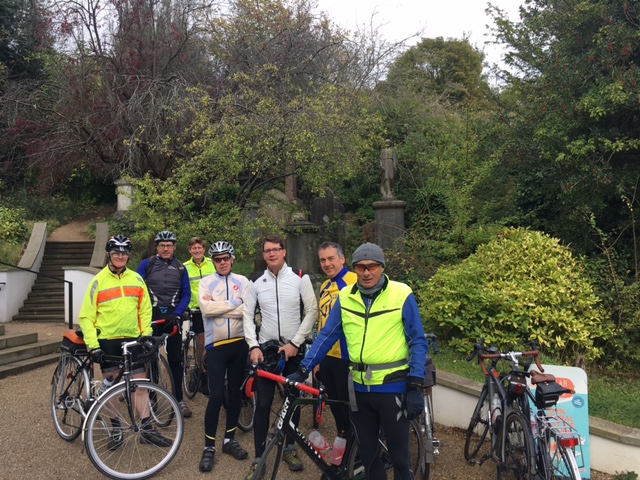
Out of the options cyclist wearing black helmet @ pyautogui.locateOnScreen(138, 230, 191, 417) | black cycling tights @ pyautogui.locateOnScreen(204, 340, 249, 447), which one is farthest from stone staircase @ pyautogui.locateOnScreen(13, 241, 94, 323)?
black cycling tights @ pyautogui.locateOnScreen(204, 340, 249, 447)

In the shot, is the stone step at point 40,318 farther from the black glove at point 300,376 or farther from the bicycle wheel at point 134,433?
the black glove at point 300,376

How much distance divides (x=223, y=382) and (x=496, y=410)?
2.15 m

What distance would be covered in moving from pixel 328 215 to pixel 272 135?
3.78 meters

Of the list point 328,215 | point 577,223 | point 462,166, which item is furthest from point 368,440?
point 328,215

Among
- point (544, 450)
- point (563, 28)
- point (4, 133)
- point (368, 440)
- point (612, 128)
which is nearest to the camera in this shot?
point (368, 440)

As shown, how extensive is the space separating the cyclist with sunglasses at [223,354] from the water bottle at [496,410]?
1987mm

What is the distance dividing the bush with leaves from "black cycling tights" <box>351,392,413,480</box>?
298 centimetres

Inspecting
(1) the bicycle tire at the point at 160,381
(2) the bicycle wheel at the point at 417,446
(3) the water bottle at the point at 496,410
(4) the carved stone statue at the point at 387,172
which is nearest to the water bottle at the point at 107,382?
(1) the bicycle tire at the point at 160,381

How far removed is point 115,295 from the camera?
4367 mm

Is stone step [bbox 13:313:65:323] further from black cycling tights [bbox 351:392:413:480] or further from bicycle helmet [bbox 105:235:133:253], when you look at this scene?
black cycling tights [bbox 351:392:413:480]

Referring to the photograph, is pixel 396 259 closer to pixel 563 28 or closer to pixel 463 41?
pixel 563 28

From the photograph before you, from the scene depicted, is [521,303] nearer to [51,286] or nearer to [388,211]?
[388,211]

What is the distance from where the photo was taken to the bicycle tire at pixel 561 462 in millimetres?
3119

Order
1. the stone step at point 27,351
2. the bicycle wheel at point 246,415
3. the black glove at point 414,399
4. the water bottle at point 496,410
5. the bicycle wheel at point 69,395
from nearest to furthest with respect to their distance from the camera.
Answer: the black glove at point 414,399, the water bottle at point 496,410, the bicycle wheel at point 69,395, the bicycle wheel at point 246,415, the stone step at point 27,351
